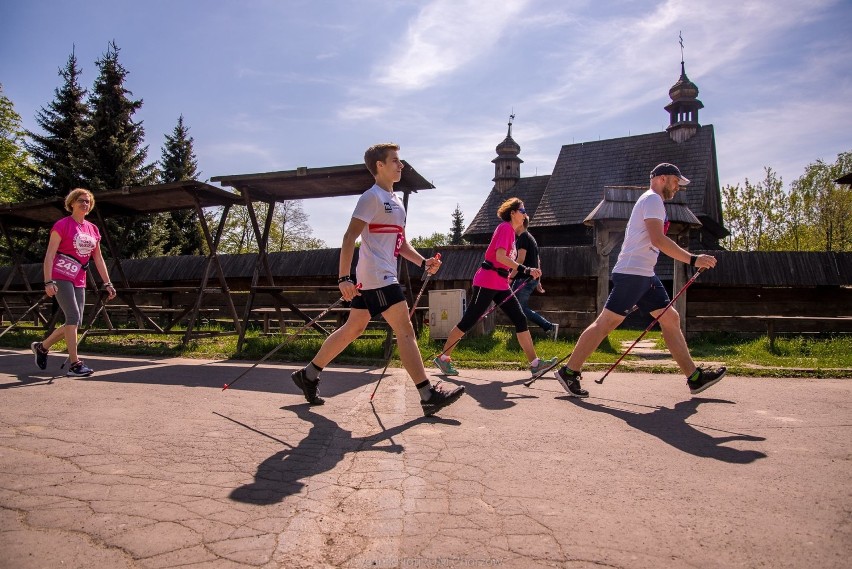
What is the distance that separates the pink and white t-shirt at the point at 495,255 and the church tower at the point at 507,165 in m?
42.4

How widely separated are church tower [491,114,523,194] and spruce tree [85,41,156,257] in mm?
28398

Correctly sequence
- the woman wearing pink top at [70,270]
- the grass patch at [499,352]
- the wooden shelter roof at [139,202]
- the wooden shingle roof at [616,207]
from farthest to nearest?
the wooden shingle roof at [616,207] → the wooden shelter roof at [139,202] → the grass patch at [499,352] → the woman wearing pink top at [70,270]

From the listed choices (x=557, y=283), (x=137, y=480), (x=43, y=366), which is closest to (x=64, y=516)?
(x=137, y=480)

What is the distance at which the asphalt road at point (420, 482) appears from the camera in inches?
84.1

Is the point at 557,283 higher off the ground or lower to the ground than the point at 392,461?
higher

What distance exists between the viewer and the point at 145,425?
4047 mm

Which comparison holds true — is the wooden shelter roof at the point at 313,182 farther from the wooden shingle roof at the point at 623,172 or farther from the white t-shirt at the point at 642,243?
the wooden shingle roof at the point at 623,172

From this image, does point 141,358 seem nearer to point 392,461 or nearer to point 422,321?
point 422,321

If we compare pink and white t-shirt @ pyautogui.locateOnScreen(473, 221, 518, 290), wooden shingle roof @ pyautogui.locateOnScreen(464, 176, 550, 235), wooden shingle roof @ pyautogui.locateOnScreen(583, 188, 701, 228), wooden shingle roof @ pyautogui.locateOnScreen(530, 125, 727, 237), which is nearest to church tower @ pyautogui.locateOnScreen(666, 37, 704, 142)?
wooden shingle roof @ pyautogui.locateOnScreen(530, 125, 727, 237)

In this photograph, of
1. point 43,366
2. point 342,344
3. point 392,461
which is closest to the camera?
point 392,461

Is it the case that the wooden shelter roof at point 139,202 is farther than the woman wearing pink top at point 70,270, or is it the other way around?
the wooden shelter roof at point 139,202

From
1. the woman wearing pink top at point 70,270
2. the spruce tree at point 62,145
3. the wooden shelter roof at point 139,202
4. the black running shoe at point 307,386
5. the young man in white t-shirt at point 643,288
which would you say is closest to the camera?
the black running shoe at point 307,386

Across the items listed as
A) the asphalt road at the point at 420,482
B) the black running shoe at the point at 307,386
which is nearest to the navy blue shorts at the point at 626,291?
the asphalt road at the point at 420,482

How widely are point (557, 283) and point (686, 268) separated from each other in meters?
5.91
